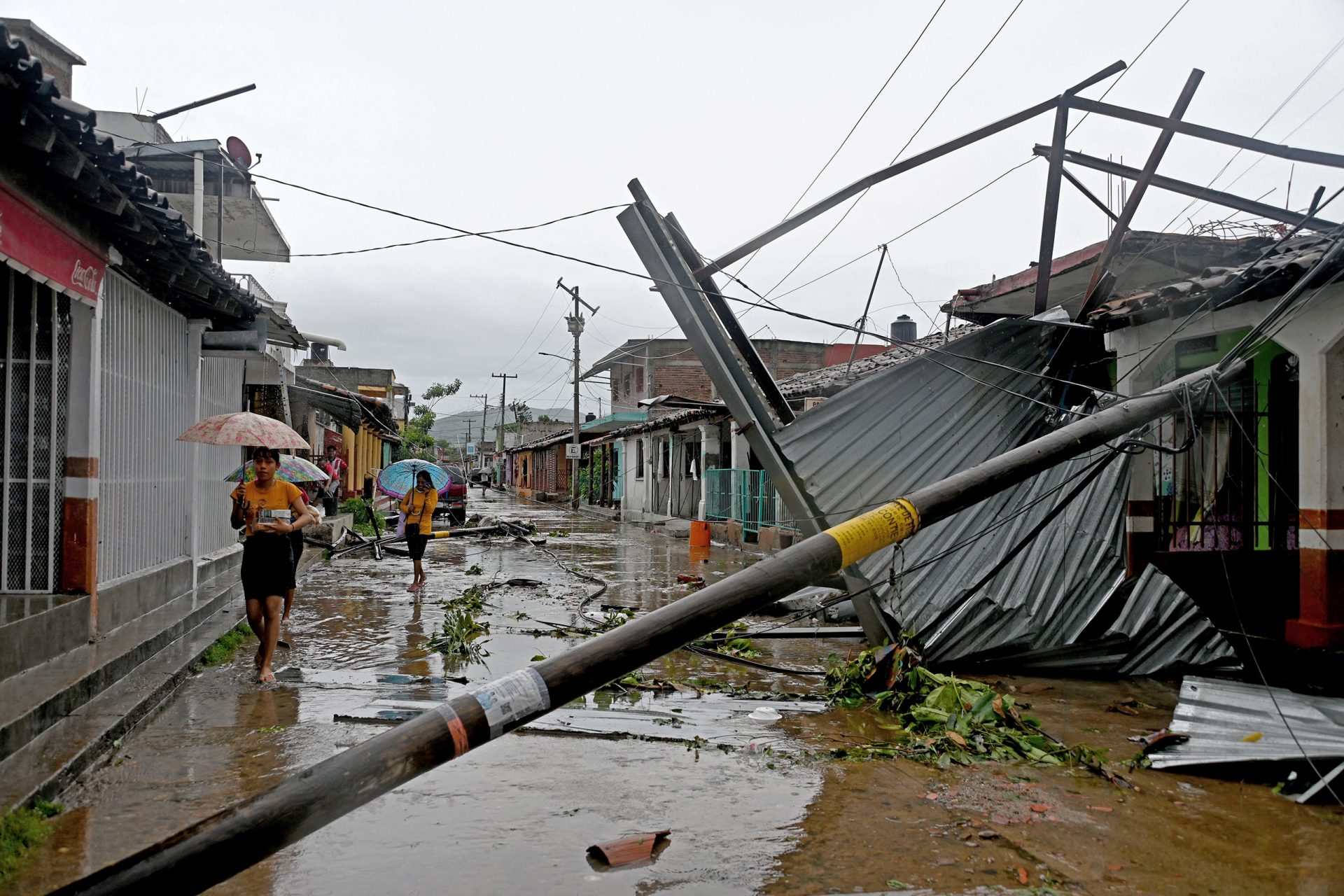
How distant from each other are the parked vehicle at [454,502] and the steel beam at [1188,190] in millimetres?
19204

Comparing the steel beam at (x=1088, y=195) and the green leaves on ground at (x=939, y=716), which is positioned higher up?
the steel beam at (x=1088, y=195)

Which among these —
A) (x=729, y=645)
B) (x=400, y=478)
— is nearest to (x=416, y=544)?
(x=400, y=478)

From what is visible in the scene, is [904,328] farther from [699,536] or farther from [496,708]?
[496,708]

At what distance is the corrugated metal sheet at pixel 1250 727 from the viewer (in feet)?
16.5

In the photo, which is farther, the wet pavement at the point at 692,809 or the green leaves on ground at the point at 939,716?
the green leaves on ground at the point at 939,716

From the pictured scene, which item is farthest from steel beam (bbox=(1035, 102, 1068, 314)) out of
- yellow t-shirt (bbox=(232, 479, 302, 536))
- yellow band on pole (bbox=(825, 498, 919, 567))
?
yellow t-shirt (bbox=(232, 479, 302, 536))

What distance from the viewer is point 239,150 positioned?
1496 centimetres

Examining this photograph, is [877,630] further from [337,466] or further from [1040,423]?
[337,466]

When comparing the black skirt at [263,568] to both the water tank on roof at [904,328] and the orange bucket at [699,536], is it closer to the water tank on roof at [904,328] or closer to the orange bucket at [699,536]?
the orange bucket at [699,536]

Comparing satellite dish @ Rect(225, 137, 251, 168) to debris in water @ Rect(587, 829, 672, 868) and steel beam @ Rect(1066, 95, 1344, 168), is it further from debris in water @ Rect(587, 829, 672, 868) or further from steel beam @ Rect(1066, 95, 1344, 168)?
debris in water @ Rect(587, 829, 672, 868)

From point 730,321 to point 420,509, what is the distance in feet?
21.7

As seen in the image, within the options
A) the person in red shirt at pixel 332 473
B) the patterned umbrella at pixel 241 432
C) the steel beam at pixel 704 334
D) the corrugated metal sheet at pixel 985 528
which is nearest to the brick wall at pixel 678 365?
the person in red shirt at pixel 332 473

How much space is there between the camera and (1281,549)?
9.38m

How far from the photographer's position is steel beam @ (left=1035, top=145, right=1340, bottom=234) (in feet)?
25.5
